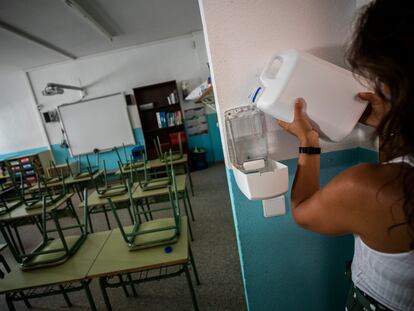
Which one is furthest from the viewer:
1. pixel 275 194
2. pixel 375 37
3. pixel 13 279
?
pixel 13 279

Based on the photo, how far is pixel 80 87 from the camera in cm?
509

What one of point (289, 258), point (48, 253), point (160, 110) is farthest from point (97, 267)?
point (160, 110)

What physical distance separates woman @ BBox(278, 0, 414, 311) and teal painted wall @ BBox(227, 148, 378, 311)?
1.51ft

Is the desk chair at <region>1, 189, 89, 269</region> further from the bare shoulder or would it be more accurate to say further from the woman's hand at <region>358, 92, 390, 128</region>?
the woman's hand at <region>358, 92, 390, 128</region>

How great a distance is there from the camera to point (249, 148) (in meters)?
1.01

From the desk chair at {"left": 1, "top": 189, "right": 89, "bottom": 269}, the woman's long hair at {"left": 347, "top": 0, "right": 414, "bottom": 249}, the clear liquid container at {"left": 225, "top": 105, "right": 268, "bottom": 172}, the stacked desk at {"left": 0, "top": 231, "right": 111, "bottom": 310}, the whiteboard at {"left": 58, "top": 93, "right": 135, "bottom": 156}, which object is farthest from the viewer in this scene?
the whiteboard at {"left": 58, "top": 93, "right": 135, "bottom": 156}

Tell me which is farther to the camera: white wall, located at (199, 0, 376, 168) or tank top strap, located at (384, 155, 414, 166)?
white wall, located at (199, 0, 376, 168)

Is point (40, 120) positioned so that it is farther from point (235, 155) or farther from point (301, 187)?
point (301, 187)

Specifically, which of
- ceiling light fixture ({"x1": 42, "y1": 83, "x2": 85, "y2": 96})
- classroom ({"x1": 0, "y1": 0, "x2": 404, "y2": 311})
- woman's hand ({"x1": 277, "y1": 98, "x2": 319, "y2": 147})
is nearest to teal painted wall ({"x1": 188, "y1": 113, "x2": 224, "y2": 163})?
classroom ({"x1": 0, "y1": 0, "x2": 404, "y2": 311})

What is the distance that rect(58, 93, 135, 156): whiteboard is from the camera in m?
5.14

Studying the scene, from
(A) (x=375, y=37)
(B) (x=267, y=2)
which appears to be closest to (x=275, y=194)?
(A) (x=375, y=37)

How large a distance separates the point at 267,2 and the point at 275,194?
76cm

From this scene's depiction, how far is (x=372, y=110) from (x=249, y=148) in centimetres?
47

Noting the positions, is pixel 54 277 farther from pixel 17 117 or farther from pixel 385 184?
pixel 17 117
